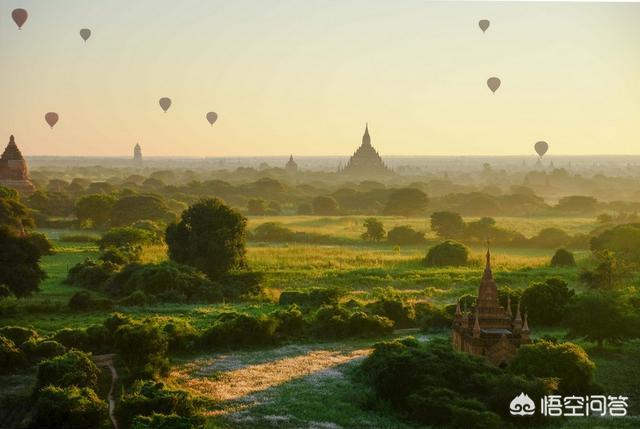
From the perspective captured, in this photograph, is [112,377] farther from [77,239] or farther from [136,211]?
[136,211]

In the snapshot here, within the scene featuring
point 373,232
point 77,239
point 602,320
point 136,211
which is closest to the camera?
point 602,320

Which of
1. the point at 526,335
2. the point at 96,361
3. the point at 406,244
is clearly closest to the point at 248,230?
the point at 406,244

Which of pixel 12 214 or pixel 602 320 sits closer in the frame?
pixel 602 320

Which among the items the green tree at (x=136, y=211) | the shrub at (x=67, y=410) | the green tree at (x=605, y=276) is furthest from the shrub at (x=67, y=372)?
the green tree at (x=136, y=211)

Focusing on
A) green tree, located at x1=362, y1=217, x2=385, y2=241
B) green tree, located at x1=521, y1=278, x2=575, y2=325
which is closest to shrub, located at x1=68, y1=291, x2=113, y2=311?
green tree, located at x1=521, y1=278, x2=575, y2=325

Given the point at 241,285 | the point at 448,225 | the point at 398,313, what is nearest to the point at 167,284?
the point at 241,285

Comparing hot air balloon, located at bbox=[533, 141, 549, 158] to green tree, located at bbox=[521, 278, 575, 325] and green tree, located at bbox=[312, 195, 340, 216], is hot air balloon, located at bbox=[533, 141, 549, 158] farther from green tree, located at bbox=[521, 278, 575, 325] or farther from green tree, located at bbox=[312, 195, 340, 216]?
green tree, located at bbox=[521, 278, 575, 325]

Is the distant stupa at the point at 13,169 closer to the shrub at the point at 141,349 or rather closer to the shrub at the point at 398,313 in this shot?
the shrub at the point at 398,313
